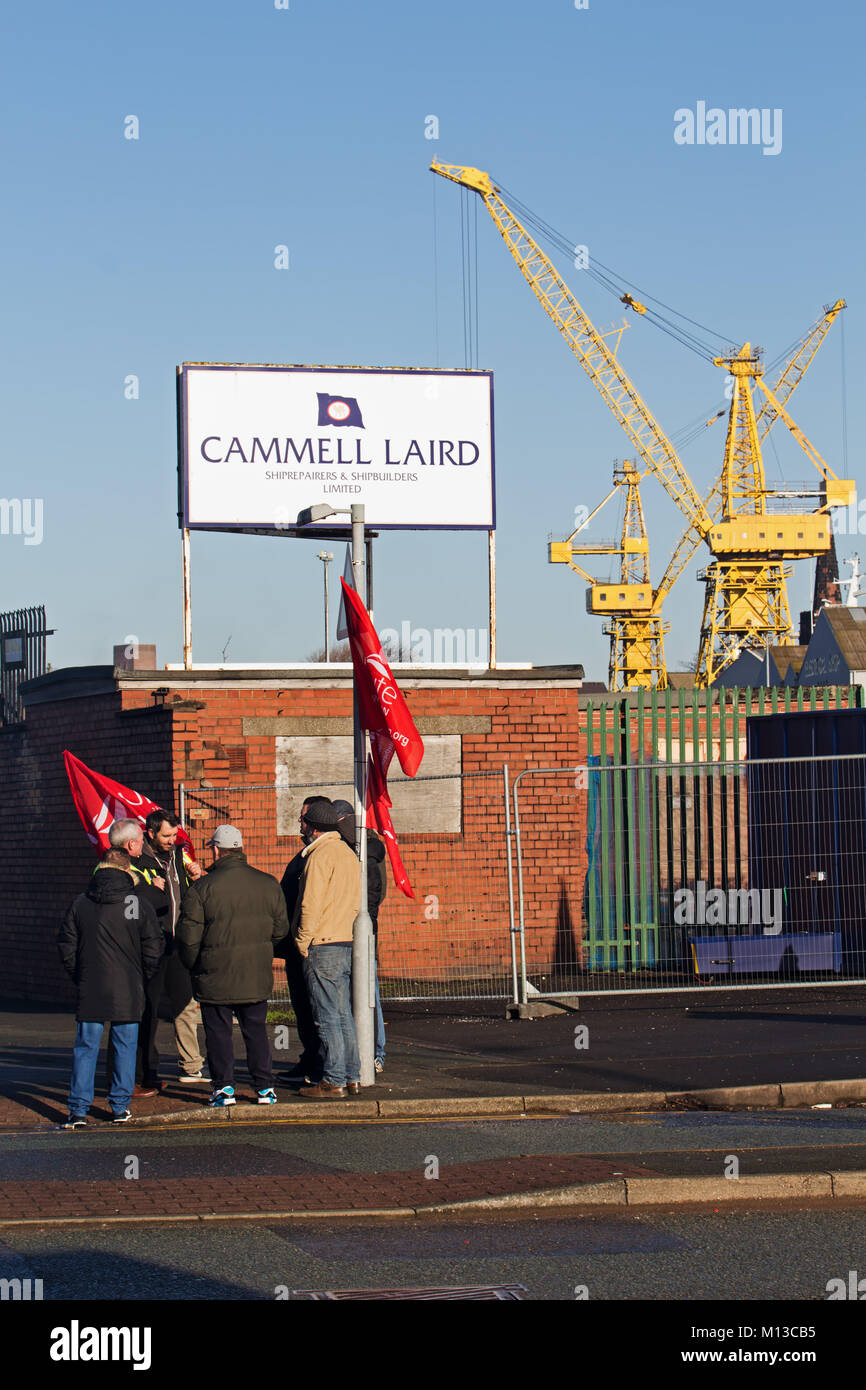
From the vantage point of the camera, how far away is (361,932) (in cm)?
1038

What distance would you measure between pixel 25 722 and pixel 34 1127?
10.5 meters

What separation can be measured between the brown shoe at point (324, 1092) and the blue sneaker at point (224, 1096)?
51 cm

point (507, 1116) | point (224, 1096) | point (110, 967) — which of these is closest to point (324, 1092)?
point (224, 1096)

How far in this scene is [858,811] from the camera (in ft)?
49.7

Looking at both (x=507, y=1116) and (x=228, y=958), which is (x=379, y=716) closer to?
(x=228, y=958)

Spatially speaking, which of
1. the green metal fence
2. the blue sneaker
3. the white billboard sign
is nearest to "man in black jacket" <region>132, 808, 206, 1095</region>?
the blue sneaker

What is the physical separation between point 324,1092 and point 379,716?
245 cm

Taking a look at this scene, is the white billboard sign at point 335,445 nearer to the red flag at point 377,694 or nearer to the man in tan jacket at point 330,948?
the red flag at point 377,694

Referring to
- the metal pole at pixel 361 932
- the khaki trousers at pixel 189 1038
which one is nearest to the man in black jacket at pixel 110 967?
the khaki trousers at pixel 189 1038

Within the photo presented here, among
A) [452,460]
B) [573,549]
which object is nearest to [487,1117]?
[452,460]

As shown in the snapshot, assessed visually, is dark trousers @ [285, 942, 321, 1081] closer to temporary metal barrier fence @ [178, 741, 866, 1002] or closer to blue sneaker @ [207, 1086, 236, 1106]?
blue sneaker @ [207, 1086, 236, 1106]

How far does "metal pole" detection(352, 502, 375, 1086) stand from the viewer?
10305mm
